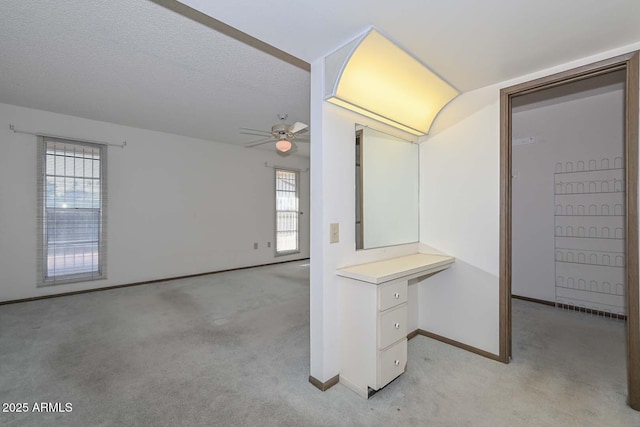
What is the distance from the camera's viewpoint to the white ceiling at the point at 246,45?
4.84 feet

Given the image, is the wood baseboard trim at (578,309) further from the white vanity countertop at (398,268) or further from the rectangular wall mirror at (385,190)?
the rectangular wall mirror at (385,190)

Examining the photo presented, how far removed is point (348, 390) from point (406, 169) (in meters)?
1.93

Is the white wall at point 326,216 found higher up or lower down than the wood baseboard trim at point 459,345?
higher up

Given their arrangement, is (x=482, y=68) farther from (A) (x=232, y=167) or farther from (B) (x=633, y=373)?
(A) (x=232, y=167)

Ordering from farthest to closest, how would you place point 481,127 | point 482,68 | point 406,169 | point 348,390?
point 406,169 < point 481,127 < point 482,68 < point 348,390

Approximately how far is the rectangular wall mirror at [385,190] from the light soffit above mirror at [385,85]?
183mm

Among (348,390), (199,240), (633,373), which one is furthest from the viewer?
(199,240)

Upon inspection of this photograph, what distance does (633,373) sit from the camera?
1725mm

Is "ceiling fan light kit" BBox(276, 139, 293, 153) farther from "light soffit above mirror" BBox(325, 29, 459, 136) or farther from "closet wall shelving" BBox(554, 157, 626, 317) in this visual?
"closet wall shelving" BBox(554, 157, 626, 317)

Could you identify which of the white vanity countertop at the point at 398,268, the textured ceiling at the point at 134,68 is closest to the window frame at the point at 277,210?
the textured ceiling at the point at 134,68

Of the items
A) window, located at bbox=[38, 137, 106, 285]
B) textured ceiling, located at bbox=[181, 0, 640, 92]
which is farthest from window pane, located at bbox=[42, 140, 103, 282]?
textured ceiling, located at bbox=[181, 0, 640, 92]

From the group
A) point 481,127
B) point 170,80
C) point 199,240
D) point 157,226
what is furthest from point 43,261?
point 481,127

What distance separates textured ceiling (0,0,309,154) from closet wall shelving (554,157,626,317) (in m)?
3.52

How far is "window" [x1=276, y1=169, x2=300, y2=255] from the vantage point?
261 inches
